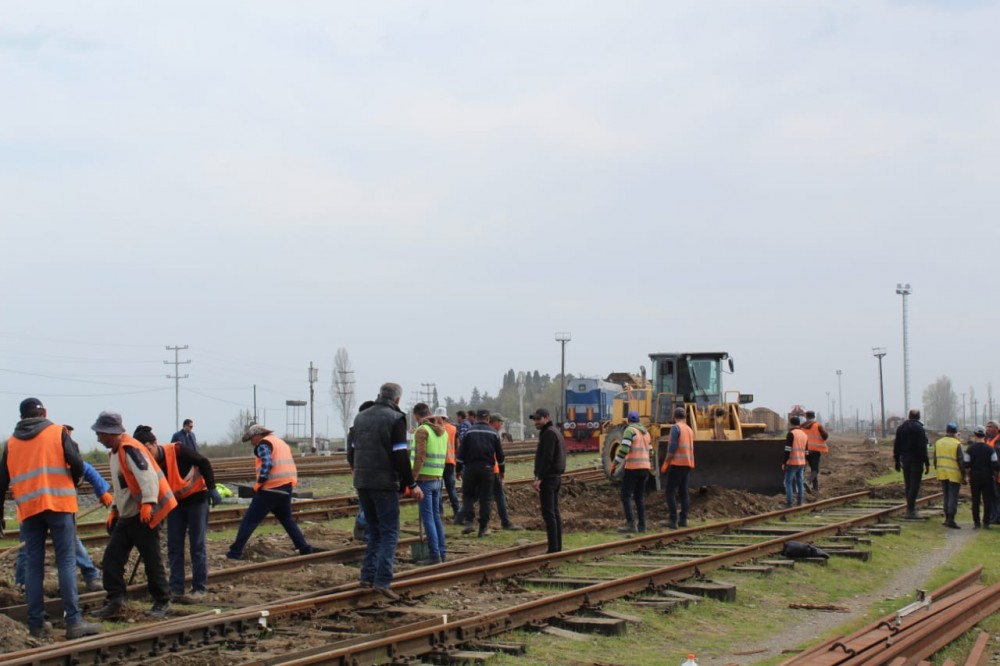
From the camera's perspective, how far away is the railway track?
7.62 m

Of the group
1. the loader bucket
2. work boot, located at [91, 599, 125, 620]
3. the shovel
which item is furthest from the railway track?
the loader bucket

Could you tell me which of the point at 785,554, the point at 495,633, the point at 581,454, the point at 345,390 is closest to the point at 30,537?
the point at 495,633

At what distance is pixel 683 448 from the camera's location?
1634 centimetres

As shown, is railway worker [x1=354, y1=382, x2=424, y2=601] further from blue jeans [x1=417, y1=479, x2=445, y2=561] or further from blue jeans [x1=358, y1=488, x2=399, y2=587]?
blue jeans [x1=417, y1=479, x2=445, y2=561]

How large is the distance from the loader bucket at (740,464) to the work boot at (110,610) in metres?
13.9

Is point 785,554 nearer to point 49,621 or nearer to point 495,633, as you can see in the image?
point 495,633

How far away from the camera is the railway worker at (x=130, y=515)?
9.25 m

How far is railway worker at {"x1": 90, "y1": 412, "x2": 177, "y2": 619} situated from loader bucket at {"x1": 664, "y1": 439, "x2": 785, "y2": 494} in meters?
13.7

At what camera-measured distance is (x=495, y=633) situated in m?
8.69

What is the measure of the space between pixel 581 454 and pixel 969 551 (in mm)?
28873

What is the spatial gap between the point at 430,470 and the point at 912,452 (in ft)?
30.0

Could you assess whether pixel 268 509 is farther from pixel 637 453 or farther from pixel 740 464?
pixel 740 464

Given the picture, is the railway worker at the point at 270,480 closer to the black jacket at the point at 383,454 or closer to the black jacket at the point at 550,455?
the black jacket at the point at 383,454

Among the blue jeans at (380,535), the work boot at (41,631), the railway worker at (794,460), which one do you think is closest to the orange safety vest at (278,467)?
the blue jeans at (380,535)
